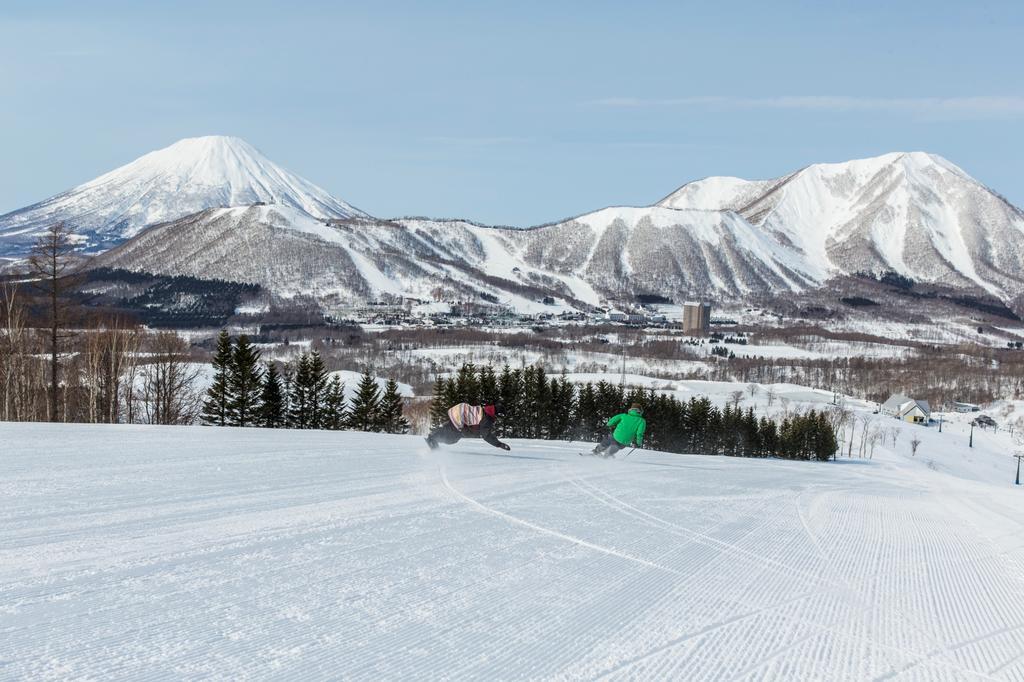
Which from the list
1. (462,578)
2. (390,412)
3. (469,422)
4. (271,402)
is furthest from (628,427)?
(390,412)

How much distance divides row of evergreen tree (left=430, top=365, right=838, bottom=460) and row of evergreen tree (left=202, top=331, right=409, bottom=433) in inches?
152

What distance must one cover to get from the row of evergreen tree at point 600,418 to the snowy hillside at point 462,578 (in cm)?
2673

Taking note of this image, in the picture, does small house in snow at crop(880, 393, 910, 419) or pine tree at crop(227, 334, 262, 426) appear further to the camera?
small house in snow at crop(880, 393, 910, 419)

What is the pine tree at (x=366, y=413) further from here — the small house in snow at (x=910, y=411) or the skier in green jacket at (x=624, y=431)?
the small house in snow at (x=910, y=411)

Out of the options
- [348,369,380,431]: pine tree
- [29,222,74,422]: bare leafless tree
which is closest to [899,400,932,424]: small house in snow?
[348,369,380,431]: pine tree

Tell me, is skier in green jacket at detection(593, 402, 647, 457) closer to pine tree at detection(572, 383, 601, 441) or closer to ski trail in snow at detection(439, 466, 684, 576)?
ski trail in snow at detection(439, 466, 684, 576)

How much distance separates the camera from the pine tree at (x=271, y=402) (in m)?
39.3

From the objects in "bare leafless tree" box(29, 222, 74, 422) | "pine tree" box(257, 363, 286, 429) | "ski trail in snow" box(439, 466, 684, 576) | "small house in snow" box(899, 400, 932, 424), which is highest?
"bare leafless tree" box(29, 222, 74, 422)

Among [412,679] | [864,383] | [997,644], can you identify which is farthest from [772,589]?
[864,383]

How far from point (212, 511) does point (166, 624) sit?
3.11 meters

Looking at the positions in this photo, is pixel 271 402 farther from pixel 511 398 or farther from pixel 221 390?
pixel 511 398

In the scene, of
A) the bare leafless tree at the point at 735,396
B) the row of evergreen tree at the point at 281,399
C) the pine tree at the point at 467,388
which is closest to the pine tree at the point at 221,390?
the row of evergreen tree at the point at 281,399

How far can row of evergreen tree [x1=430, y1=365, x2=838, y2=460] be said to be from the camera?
45156 mm

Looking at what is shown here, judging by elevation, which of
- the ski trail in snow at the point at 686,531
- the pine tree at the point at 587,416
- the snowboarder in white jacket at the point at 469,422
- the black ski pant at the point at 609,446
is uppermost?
the snowboarder in white jacket at the point at 469,422
